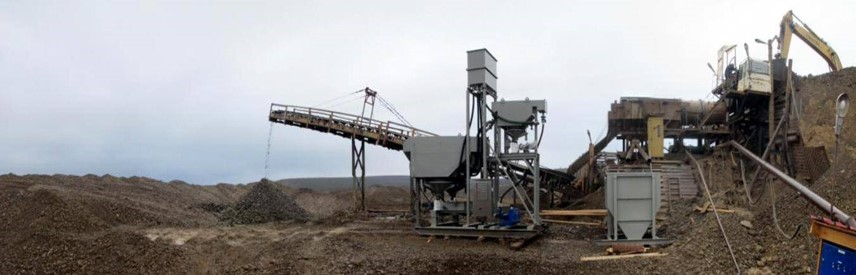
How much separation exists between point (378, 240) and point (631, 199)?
586 centimetres

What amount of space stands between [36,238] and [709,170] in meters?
18.4

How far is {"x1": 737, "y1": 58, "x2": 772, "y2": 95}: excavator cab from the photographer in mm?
20266

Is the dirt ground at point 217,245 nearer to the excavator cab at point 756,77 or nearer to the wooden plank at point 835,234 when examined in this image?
the wooden plank at point 835,234

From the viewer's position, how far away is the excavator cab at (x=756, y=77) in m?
20.3

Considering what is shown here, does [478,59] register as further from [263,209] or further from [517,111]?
[263,209]

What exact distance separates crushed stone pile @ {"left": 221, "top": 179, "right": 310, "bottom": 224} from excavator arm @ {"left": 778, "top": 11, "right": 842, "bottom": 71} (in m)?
19.2

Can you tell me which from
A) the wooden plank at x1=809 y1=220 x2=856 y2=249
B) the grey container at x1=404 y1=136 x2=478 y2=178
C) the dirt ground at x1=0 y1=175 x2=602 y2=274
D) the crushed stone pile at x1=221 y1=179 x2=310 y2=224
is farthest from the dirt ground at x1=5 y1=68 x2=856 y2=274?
the wooden plank at x1=809 y1=220 x2=856 y2=249

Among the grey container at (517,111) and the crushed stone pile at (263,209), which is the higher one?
the grey container at (517,111)

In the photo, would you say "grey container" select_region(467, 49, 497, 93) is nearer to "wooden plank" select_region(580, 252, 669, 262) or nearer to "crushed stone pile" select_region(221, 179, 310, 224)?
"wooden plank" select_region(580, 252, 669, 262)

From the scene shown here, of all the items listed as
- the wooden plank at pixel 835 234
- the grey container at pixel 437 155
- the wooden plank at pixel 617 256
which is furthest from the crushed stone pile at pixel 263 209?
the wooden plank at pixel 835 234

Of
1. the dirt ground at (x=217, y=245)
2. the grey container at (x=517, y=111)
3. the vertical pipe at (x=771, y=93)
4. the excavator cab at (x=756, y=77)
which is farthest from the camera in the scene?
the excavator cab at (x=756, y=77)

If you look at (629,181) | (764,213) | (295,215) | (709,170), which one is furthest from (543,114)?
(295,215)

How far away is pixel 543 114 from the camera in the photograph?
542 inches

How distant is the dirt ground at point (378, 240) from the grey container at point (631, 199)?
2.67 feet
